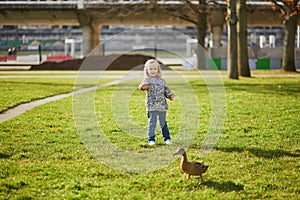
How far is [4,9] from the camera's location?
Answer: 149ft

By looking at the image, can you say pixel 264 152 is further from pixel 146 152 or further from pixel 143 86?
pixel 143 86

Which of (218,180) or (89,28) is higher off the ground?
(89,28)

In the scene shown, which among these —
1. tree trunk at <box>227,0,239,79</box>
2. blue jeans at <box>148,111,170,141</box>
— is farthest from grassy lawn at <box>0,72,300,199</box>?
tree trunk at <box>227,0,239,79</box>

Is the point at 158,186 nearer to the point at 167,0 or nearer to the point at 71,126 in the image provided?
the point at 71,126

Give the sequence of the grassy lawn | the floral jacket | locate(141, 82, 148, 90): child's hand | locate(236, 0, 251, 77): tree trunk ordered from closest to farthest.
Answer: the grassy lawn
locate(141, 82, 148, 90): child's hand
the floral jacket
locate(236, 0, 251, 77): tree trunk

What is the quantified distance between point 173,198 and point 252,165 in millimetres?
1831

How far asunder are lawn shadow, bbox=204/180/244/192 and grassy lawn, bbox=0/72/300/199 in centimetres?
1

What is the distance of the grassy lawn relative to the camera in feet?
20.2

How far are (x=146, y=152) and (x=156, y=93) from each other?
1.00 metres

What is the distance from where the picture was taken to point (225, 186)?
6.35 m

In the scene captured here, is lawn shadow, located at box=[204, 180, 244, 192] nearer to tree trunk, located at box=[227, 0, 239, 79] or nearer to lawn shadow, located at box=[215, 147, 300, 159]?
lawn shadow, located at box=[215, 147, 300, 159]

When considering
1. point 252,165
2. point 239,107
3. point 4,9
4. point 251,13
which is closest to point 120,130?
point 252,165

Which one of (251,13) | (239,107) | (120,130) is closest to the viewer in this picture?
(120,130)

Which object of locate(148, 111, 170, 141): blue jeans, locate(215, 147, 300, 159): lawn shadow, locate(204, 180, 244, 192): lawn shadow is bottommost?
locate(204, 180, 244, 192): lawn shadow
